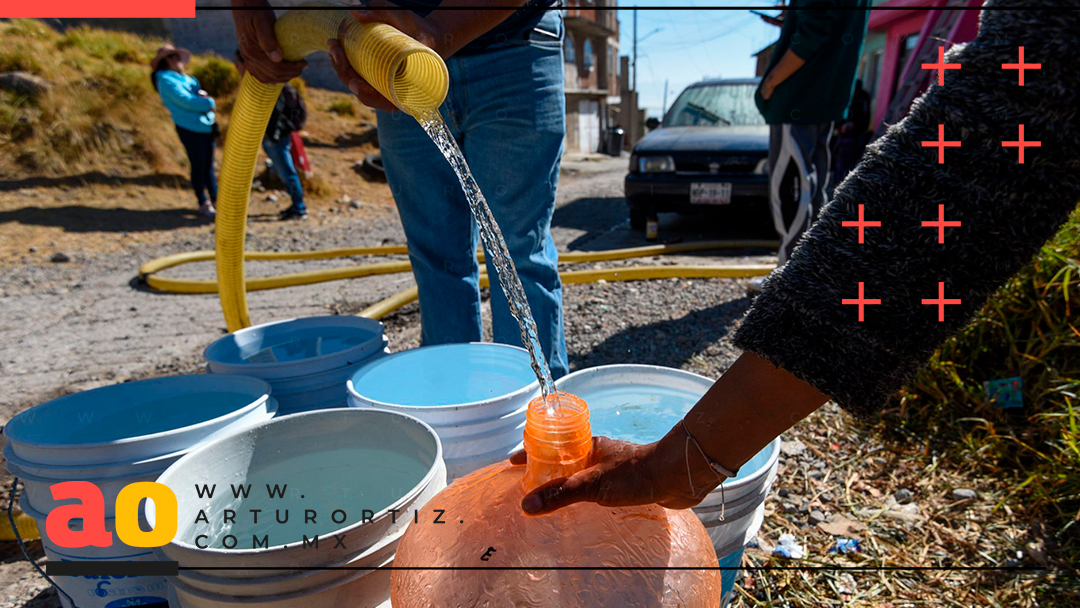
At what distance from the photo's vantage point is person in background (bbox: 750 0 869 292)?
116 inches

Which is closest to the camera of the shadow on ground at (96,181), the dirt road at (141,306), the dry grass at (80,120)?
the dirt road at (141,306)

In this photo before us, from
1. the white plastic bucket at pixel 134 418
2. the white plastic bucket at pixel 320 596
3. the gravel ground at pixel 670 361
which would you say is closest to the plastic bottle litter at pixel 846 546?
the gravel ground at pixel 670 361

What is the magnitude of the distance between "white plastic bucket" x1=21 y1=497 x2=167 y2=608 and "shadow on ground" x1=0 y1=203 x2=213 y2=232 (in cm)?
805

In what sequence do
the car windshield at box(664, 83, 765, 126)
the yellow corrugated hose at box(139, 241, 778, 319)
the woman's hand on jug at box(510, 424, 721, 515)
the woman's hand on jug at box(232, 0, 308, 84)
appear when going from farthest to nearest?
the car windshield at box(664, 83, 765, 126)
the yellow corrugated hose at box(139, 241, 778, 319)
the woman's hand on jug at box(232, 0, 308, 84)
the woman's hand on jug at box(510, 424, 721, 515)

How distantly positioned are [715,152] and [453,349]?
15.8 ft

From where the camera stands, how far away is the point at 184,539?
1176 millimetres

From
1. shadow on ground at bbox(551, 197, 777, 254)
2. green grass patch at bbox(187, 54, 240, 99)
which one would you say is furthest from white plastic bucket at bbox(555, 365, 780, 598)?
green grass patch at bbox(187, 54, 240, 99)

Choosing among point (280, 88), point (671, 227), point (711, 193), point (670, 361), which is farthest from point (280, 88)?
point (671, 227)

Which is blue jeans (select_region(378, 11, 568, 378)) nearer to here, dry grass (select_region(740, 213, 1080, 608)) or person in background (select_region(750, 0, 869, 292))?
dry grass (select_region(740, 213, 1080, 608))

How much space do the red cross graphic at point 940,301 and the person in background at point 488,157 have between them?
1.33 m

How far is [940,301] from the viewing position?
725mm

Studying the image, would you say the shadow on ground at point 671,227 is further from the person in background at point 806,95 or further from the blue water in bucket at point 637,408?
the blue water in bucket at point 637,408

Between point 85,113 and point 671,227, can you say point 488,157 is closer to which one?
point 671,227

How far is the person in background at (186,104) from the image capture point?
7.44m
